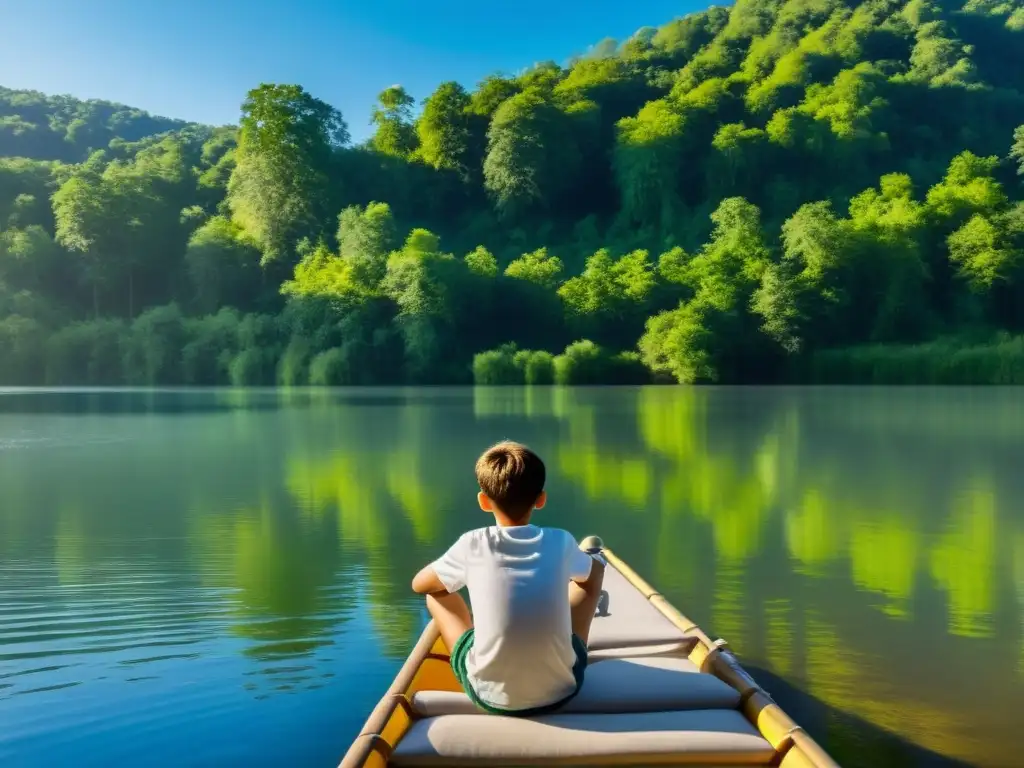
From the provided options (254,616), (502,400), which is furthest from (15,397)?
(254,616)

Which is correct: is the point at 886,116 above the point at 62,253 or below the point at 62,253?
above

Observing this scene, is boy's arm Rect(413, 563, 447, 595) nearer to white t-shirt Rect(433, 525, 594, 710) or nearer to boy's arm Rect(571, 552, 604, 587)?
white t-shirt Rect(433, 525, 594, 710)

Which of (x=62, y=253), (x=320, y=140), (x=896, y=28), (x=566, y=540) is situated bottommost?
(x=566, y=540)

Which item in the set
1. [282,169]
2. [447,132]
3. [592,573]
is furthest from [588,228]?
[592,573]

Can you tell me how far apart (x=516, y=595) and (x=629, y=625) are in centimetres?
143

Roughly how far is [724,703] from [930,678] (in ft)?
7.01

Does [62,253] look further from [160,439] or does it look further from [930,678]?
[930,678]

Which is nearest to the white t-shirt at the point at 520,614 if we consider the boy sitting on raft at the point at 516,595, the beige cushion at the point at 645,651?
the boy sitting on raft at the point at 516,595

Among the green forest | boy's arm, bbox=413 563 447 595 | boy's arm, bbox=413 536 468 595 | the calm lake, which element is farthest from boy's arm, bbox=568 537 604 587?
the green forest

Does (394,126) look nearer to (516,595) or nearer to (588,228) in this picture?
(588,228)

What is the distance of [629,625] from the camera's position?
433 cm

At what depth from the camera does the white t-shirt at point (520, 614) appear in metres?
3.05

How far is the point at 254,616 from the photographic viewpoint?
20.0ft

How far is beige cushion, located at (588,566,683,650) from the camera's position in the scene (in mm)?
4062
